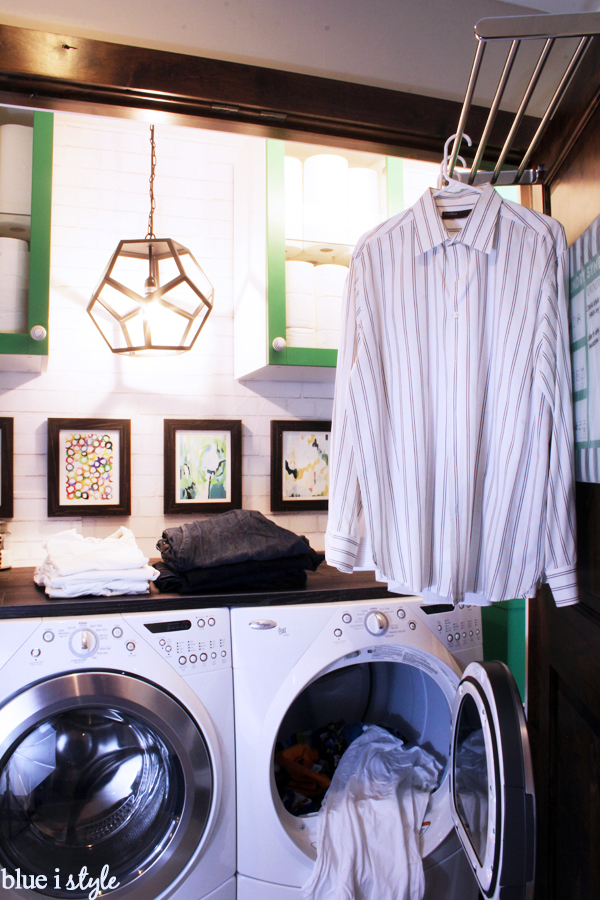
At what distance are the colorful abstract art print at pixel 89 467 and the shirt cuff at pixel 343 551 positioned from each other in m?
1.16

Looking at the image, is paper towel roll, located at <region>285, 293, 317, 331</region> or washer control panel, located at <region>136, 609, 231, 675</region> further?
paper towel roll, located at <region>285, 293, 317, 331</region>

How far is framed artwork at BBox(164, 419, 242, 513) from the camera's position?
2115mm

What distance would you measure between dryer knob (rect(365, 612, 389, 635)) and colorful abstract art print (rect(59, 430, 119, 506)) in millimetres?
1012

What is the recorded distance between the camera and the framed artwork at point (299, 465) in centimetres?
222

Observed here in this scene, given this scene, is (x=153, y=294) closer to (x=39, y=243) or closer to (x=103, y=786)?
(x=39, y=243)

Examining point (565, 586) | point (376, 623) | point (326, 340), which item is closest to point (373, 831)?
point (376, 623)

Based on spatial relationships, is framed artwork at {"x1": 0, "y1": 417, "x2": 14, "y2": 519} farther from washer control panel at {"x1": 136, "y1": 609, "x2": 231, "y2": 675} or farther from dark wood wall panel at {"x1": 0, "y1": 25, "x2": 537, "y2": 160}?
dark wood wall panel at {"x1": 0, "y1": 25, "x2": 537, "y2": 160}

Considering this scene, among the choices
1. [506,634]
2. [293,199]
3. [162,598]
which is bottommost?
[506,634]

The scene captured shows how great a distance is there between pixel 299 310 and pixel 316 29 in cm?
80

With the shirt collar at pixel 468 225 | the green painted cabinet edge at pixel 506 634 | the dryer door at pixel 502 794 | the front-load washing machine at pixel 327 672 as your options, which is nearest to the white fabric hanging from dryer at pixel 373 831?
the front-load washing machine at pixel 327 672

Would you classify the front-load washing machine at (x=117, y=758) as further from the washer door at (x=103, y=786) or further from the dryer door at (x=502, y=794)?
the dryer door at (x=502, y=794)

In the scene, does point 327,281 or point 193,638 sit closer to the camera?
point 193,638

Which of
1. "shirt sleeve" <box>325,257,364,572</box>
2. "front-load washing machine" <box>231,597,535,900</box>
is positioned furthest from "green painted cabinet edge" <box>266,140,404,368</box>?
"front-load washing machine" <box>231,597,535,900</box>

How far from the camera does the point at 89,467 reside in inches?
79.8
